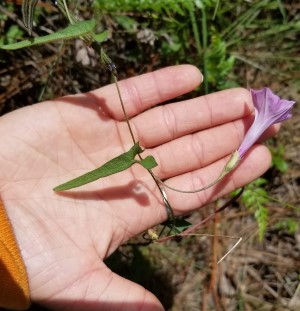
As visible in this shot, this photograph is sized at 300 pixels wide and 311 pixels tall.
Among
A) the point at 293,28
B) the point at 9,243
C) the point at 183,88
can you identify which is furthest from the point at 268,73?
the point at 9,243

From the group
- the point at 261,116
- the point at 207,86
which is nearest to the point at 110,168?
the point at 261,116

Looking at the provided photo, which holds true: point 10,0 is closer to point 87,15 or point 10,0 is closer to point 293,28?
point 87,15

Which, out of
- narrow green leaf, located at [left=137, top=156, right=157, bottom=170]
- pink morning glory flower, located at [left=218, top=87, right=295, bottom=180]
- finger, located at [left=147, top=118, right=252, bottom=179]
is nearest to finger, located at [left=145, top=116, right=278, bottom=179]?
finger, located at [left=147, top=118, right=252, bottom=179]

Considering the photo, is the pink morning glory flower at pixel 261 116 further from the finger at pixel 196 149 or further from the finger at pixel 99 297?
the finger at pixel 99 297

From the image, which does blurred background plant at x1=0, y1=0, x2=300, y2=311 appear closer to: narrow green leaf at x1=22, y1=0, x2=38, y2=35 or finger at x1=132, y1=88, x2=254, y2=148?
finger at x1=132, y1=88, x2=254, y2=148

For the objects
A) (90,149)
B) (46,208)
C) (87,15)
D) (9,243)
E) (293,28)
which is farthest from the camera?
(293,28)

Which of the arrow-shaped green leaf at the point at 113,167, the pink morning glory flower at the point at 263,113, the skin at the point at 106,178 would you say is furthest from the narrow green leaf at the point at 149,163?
the pink morning glory flower at the point at 263,113
